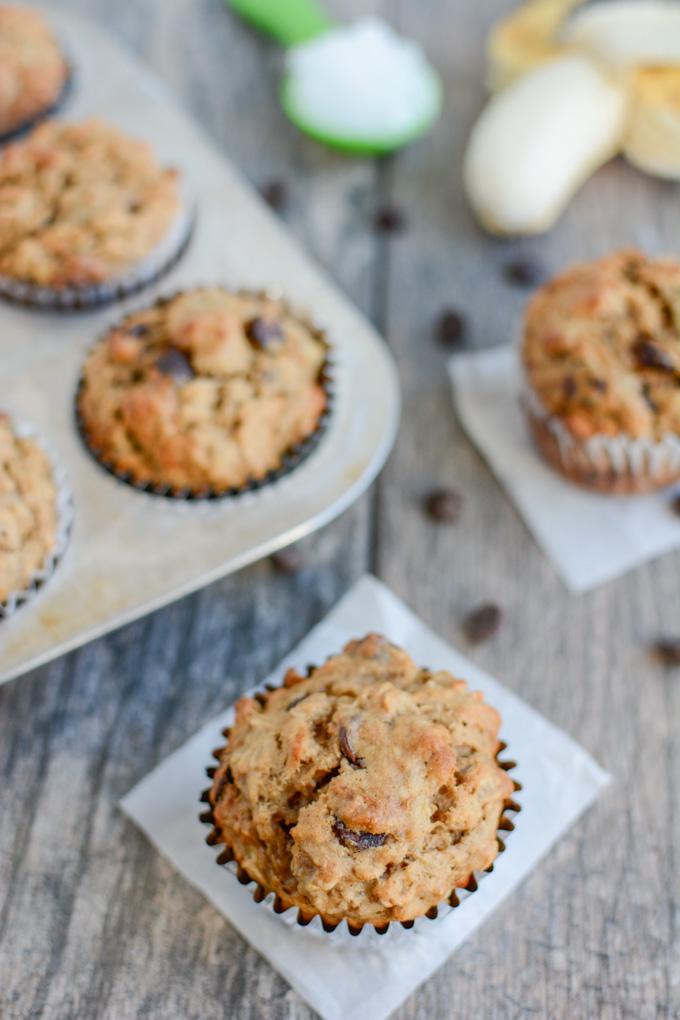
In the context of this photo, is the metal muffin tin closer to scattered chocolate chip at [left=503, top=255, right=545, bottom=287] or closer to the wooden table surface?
the wooden table surface

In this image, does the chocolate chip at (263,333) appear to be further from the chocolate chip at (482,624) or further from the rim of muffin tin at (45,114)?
the rim of muffin tin at (45,114)

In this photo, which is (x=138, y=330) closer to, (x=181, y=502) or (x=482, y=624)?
(x=181, y=502)

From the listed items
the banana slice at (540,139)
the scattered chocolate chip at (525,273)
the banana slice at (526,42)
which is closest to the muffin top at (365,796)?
the scattered chocolate chip at (525,273)

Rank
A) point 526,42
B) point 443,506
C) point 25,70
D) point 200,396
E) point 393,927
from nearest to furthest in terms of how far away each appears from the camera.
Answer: point 393,927, point 200,396, point 443,506, point 25,70, point 526,42

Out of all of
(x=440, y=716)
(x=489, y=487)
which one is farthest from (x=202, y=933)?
(x=489, y=487)

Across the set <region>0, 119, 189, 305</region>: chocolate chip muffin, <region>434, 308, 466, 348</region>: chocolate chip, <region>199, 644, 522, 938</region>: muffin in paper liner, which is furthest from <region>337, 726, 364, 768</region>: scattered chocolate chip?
<region>434, 308, 466, 348</region>: chocolate chip

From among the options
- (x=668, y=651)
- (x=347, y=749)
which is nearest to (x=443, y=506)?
(x=668, y=651)

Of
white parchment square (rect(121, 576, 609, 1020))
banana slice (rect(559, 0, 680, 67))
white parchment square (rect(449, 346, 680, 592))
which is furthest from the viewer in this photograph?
banana slice (rect(559, 0, 680, 67))
